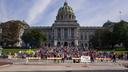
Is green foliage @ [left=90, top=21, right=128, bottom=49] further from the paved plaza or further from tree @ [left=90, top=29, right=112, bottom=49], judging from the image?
the paved plaza

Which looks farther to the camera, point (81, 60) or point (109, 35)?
point (109, 35)

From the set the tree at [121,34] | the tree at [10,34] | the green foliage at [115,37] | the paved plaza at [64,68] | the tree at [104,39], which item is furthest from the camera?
the tree at [10,34]

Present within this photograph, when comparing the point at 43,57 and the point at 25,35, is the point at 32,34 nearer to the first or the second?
the point at 25,35

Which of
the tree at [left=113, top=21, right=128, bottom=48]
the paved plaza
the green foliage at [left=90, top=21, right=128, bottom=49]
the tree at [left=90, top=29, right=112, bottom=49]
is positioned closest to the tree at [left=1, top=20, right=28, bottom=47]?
the tree at [left=90, top=29, right=112, bottom=49]

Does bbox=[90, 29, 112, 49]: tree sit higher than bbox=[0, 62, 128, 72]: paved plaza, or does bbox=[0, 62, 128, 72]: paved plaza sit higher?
bbox=[90, 29, 112, 49]: tree

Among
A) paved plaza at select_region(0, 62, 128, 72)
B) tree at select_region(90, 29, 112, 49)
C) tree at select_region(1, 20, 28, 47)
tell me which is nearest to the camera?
paved plaza at select_region(0, 62, 128, 72)

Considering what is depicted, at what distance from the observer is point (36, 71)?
34.2 meters

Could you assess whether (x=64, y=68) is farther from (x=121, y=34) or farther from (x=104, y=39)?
(x=104, y=39)

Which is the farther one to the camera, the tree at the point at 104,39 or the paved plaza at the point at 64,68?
the tree at the point at 104,39

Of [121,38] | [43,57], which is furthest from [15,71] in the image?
[121,38]

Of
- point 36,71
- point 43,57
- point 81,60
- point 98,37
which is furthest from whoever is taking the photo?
point 98,37

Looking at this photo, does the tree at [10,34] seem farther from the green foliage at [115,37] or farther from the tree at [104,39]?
the green foliage at [115,37]

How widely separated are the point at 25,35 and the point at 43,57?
107760mm

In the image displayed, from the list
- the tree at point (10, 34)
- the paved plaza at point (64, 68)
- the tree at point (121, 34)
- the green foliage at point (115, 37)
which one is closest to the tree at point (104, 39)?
the green foliage at point (115, 37)
